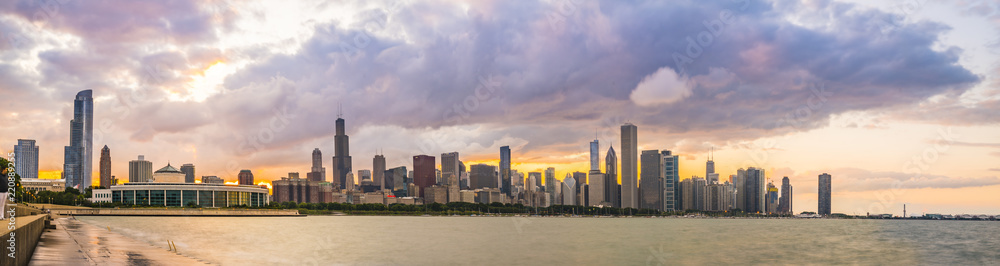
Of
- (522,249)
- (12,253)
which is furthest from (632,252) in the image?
(12,253)

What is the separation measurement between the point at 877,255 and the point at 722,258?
31.1 meters

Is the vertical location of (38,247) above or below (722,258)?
above

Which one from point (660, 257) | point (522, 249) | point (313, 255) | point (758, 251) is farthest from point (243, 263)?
point (758, 251)

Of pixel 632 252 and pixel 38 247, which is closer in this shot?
pixel 38 247

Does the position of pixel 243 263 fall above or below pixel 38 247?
below

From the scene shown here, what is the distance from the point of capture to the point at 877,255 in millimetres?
104812

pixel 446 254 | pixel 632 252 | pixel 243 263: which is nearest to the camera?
pixel 243 263

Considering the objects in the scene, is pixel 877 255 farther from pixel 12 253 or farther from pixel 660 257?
pixel 12 253

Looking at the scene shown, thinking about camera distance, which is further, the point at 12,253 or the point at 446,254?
the point at 446,254

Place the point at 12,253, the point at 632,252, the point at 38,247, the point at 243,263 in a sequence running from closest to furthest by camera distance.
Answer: the point at 12,253, the point at 38,247, the point at 243,263, the point at 632,252

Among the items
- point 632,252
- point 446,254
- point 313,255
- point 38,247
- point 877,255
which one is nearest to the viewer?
point 38,247

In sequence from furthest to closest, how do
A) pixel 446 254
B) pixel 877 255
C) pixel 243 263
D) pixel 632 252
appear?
pixel 877 255 < pixel 632 252 < pixel 446 254 < pixel 243 263

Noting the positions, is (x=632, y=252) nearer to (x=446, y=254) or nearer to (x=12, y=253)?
(x=446, y=254)

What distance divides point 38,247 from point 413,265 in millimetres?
34082
